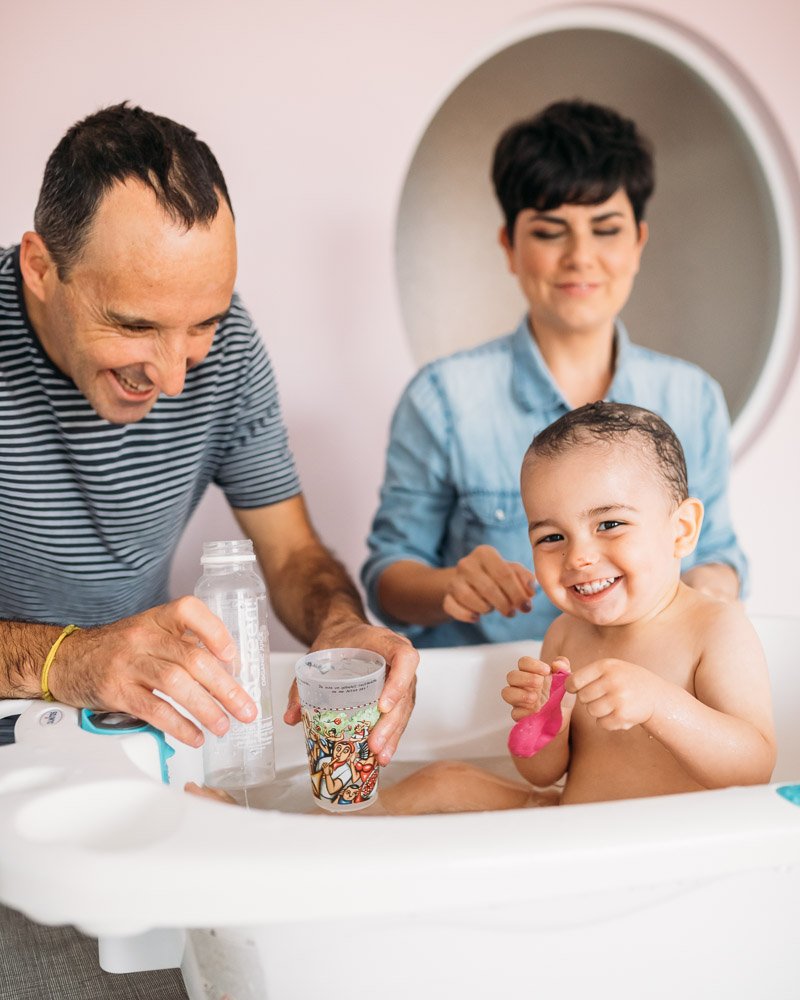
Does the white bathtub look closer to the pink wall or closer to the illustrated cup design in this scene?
the illustrated cup design

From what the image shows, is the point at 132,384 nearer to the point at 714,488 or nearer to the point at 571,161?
the point at 571,161

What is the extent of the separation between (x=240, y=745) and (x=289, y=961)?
525mm

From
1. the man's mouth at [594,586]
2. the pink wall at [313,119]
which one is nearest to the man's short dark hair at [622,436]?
the man's mouth at [594,586]

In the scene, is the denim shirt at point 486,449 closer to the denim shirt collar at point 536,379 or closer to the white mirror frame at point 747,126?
the denim shirt collar at point 536,379

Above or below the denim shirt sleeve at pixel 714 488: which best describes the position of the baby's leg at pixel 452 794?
below

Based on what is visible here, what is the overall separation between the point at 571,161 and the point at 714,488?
61 cm

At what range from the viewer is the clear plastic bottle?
1.24 meters

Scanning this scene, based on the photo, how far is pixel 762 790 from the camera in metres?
0.79

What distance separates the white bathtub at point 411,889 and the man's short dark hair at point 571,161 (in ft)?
3.80

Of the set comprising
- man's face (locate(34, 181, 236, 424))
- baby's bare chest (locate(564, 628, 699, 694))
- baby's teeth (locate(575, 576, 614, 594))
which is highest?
man's face (locate(34, 181, 236, 424))

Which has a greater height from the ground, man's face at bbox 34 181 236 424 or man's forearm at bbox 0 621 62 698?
man's face at bbox 34 181 236 424

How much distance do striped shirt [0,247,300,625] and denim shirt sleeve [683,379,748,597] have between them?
695mm

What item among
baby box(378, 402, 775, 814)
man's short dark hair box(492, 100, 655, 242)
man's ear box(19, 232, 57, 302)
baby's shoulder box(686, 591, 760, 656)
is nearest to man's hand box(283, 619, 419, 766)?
baby box(378, 402, 775, 814)

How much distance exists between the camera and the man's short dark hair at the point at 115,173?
1139mm
